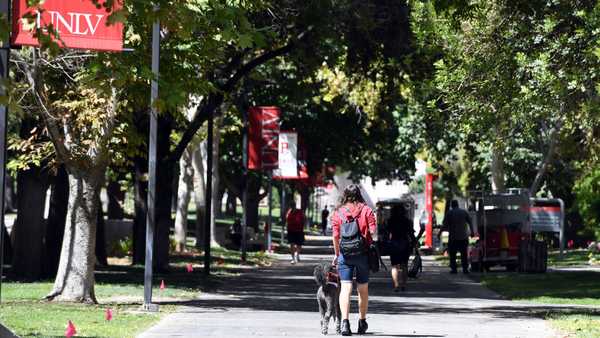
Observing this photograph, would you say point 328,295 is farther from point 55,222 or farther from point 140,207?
point 140,207

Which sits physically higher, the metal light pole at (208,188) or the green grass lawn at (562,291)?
the metal light pole at (208,188)

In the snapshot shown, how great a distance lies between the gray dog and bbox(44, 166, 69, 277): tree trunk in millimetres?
11984

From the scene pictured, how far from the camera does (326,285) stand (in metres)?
15.4

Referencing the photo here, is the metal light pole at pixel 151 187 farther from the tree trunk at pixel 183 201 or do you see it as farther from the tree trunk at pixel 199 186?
the tree trunk at pixel 199 186

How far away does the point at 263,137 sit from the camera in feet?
129

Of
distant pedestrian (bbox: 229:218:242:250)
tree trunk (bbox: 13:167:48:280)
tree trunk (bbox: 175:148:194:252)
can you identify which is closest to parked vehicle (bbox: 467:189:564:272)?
tree trunk (bbox: 175:148:194:252)

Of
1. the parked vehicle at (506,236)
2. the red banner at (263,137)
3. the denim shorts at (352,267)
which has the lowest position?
the denim shorts at (352,267)

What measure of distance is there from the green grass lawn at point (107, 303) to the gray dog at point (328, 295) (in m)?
2.12

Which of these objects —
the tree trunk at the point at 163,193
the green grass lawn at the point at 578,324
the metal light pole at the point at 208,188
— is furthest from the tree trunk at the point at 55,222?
the green grass lawn at the point at 578,324

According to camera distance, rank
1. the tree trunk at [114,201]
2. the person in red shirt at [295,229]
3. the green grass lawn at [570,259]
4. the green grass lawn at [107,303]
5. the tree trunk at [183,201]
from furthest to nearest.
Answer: the tree trunk at [114,201]
the tree trunk at [183,201]
the green grass lawn at [570,259]
the person in red shirt at [295,229]
the green grass lawn at [107,303]

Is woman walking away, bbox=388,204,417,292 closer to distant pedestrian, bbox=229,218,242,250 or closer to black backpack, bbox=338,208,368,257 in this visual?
black backpack, bbox=338,208,368,257

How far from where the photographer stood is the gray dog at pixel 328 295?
15.3 metres

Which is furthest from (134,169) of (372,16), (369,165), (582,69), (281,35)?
(369,165)

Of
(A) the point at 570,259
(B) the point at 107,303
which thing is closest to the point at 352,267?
(B) the point at 107,303
